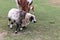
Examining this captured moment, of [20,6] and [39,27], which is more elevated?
[20,6]

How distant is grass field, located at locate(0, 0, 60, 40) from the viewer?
682 cm

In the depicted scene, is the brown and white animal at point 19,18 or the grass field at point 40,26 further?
the brown and white animal at point 19,18

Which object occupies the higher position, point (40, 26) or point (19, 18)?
point (19, 18)

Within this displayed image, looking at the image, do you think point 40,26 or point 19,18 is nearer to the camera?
point 19,18

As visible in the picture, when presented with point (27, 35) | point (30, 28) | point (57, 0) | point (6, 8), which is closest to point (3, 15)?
point (6, 8)

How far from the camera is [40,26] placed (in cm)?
780

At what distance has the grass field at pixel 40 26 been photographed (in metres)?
6.82

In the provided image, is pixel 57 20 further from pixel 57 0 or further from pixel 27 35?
pixel 57 0

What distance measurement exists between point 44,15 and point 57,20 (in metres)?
0.94

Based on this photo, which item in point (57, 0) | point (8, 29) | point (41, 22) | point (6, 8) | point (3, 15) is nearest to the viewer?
point (8, 29)

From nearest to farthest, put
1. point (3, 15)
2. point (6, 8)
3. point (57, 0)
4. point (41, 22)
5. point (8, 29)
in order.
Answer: point (8, 29) → point (41, 22) → point (3, 15) → point (6, 8) → point (57, 0)

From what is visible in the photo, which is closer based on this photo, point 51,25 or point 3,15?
point 51,25

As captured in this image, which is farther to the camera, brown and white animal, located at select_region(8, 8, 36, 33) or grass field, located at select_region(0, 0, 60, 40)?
brown and white animal, located at select_region(8, 8, 36, 33)

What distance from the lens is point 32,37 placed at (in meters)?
6.75
